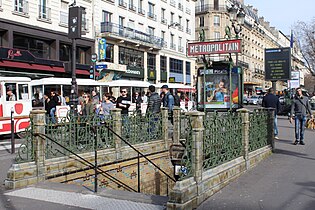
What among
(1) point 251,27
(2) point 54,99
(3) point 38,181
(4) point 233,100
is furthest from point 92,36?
(1) point 251,27

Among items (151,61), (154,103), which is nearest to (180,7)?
(151,61)

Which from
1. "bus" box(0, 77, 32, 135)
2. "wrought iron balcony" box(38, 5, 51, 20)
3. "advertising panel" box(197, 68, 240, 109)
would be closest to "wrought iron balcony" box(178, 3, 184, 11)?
"wrought iron balcony" box(38, 5, 51, 20)

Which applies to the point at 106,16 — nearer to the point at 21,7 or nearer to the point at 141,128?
the point at 21,7

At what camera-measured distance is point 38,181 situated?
7430mm

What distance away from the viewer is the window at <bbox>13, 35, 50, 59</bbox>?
26.9 meters

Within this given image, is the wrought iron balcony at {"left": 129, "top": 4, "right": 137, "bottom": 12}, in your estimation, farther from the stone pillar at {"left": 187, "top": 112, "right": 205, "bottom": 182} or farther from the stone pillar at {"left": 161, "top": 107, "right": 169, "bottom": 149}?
the stone pillar at {"left": 187, "top": 112, "right": 205, "bottom": 182}

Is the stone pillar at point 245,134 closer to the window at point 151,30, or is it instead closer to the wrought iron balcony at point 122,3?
the wrought iron balcony at point 122,3

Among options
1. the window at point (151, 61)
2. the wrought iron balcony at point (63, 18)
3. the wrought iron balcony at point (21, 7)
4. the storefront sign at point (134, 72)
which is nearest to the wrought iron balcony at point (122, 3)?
the storefront sign at point (134, 72)

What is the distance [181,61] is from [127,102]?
39698 millimetres

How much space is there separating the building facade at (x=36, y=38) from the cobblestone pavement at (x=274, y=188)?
60.2 ft

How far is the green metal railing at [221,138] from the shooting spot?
21.3ft

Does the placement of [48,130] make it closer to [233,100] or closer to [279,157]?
[279,157]

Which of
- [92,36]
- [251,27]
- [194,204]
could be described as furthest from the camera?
[251,27]

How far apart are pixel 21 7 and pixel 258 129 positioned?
23.0 m
